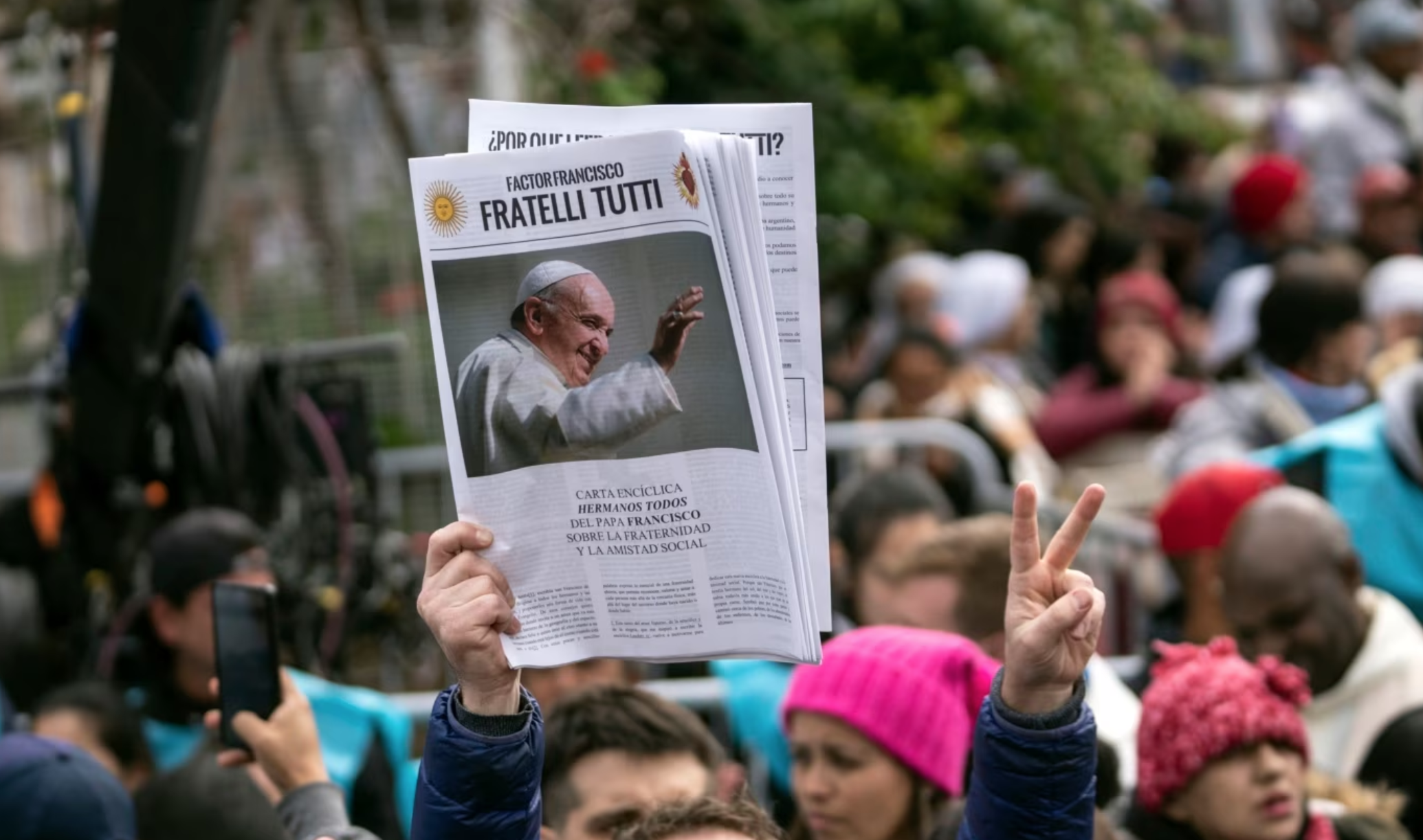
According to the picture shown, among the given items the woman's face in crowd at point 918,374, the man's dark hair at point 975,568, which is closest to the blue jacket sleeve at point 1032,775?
the man's dark hair at point 975,568

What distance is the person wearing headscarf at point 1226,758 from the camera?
160 inches

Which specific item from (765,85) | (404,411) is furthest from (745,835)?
(765,85)

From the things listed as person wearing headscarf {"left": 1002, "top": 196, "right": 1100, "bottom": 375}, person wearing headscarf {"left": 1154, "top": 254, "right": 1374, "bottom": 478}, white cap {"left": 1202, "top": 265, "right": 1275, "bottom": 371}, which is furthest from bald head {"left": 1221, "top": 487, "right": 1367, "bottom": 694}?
person wearing headscarf {"left": 1002, "top": 196, "right": 1100, "bottom": 375}

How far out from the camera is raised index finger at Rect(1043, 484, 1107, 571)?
115 inches

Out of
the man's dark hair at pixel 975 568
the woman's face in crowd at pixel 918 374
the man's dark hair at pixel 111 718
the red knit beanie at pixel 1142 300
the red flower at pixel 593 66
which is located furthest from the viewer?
the red flower at pixel 593 66

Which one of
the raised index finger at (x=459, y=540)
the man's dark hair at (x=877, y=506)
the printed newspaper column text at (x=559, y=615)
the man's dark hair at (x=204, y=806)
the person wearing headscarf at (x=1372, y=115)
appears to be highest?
the person wearing headscarf at (x=1372, y=115)

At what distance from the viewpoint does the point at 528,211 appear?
288 cm

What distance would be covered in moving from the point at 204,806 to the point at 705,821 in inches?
64.3

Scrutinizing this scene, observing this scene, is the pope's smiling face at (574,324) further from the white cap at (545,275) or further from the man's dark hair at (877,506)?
the man's dark hair at (877,506)

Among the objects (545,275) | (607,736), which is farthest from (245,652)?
(545,275)

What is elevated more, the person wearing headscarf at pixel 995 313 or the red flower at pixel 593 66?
the red flower at pixel 593 66

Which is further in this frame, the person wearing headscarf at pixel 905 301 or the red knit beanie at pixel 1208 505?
the person wearing headscarf at pixel 905 301

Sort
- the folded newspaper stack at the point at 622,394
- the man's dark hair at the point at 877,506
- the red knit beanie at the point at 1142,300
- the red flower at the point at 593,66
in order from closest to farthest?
the folded newspaper stack at the point at 622,394 → the man's dark hair at the point at 877,506 → the red knit beanie at the point at 1142,300 → the red flower at the point at 593,66

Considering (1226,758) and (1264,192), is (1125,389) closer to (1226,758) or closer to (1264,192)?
(1264,192)
